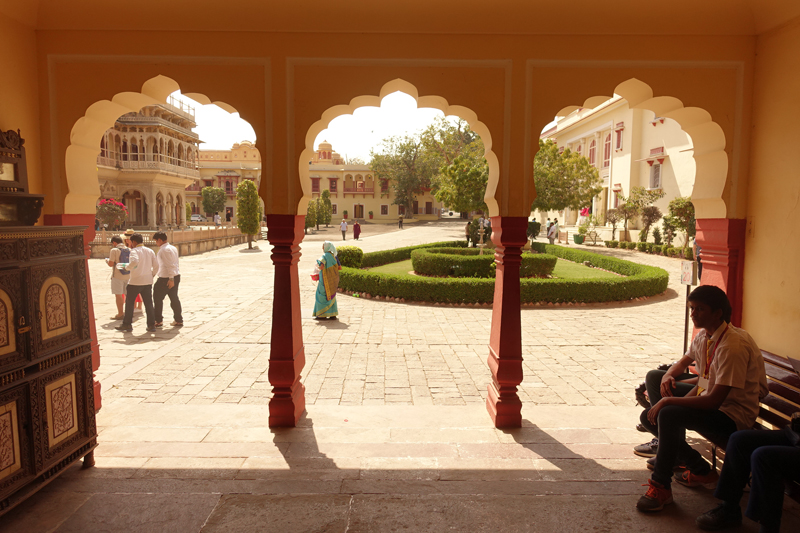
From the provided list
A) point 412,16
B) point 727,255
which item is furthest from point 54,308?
point 727,255

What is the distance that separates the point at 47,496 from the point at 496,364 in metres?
3.26

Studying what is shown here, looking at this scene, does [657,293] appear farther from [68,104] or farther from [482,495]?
[68,104]

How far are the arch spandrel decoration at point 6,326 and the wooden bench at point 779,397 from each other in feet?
13.6

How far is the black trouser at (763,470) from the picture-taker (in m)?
2.54

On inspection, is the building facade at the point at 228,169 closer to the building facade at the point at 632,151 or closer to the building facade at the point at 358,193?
the building facade at the point at 358,193

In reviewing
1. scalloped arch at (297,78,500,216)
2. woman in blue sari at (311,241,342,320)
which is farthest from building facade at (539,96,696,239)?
scalloped arch at (297,78,500,216)

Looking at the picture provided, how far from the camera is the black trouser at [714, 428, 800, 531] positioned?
254cm

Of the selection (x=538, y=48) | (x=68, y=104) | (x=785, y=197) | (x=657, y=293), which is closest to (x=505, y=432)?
(x=785, y=197)

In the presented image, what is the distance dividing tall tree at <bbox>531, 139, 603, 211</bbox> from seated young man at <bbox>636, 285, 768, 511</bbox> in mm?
18229

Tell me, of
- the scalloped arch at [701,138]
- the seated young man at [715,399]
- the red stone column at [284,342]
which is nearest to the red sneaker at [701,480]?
the seated young man at [715,399]

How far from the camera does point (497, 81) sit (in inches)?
159

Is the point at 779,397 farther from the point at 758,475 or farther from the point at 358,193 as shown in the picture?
the point at 358,193

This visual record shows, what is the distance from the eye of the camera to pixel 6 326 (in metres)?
2.84

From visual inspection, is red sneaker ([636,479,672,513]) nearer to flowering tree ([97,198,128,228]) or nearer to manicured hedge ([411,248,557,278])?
manicured hedge ([411,248,557,278])
